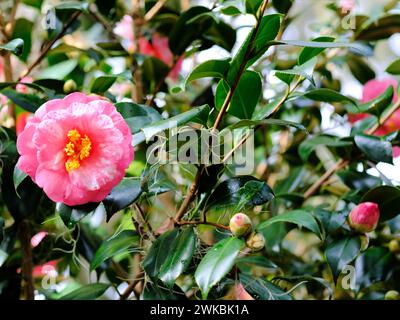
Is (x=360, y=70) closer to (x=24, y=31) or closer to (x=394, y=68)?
(x=394, y=68)

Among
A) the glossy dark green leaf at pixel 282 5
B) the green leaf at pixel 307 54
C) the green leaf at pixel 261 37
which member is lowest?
the glossy dark green leaf at pixel 282 5

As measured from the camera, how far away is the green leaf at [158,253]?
30.9 inches

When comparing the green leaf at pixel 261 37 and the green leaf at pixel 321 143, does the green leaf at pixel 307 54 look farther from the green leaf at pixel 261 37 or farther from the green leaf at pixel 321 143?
the green leaf at pixel 321 143

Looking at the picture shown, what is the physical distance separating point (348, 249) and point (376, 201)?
0.10 metres

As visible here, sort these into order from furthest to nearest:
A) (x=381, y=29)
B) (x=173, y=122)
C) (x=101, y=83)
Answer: (x=381, y=29)
(x=101, y=83)
(x=173, y=122)

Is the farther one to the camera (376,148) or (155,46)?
(155,46)

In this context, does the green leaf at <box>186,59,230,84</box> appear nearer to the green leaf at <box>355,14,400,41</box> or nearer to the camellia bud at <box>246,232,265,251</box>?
the camellia bud at <box>246,232,265,251</box>

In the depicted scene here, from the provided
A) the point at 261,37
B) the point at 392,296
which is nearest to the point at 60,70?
the point at 261,37

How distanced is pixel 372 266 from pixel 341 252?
16 centimetres

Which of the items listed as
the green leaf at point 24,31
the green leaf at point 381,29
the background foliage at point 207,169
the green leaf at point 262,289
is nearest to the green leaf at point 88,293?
the background foliage at point 207,169

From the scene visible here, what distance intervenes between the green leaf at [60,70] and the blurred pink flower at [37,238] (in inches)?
12.1

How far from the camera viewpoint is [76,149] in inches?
28.9
